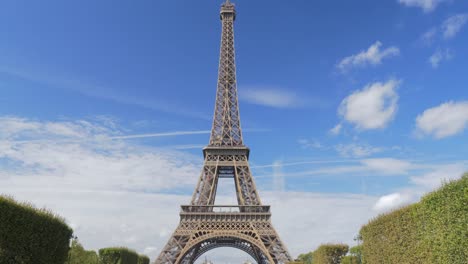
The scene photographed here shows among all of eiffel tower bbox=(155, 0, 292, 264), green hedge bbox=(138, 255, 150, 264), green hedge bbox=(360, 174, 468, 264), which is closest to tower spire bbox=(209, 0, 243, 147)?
eiffel tower bbox=(155, 0, 292, 264)

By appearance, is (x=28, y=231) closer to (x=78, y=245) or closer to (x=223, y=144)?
(x=78, y=245)

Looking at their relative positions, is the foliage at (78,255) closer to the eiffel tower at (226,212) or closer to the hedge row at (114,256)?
the hedge row at (114,256)

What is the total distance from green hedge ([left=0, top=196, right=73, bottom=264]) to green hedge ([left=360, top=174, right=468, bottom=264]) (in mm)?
16269

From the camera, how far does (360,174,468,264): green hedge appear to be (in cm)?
1353

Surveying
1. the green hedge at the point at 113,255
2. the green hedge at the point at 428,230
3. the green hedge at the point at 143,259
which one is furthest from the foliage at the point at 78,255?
the green hedge at the point at 428,230

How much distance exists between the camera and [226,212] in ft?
130

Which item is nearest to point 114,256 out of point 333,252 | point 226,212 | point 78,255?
point 78,255

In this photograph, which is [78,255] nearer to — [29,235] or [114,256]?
[114,256]

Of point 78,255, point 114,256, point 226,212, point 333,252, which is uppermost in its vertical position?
point 226,212

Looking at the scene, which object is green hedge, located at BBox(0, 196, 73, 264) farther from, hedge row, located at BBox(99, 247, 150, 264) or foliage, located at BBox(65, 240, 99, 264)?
hedge row, located at BBox(99, 247, 150, 264)

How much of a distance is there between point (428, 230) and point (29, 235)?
1678cm

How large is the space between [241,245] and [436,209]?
3327 cm

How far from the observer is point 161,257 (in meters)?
35.7

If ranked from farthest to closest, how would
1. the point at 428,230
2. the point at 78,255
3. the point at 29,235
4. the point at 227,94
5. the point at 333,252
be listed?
the point at 227,94, the point at 333,252, the point at 78,255, the point at 428,230, the point at 29,235
